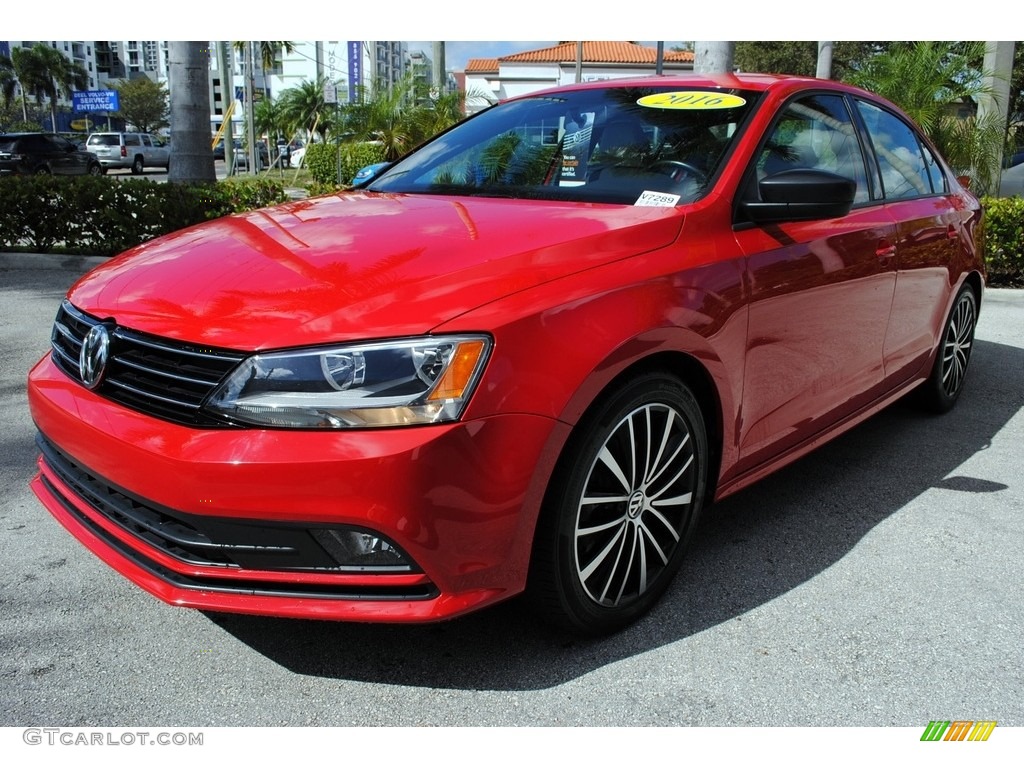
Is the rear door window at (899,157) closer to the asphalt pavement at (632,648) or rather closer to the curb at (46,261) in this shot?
the asphalt pavement at (632,648)

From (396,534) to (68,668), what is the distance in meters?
1.09

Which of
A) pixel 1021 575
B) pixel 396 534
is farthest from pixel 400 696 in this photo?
pixel 1021 575

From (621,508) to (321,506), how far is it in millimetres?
889

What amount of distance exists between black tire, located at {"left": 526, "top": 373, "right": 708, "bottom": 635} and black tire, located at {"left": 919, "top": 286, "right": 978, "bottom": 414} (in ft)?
8.18

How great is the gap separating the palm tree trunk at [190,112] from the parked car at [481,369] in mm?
7339

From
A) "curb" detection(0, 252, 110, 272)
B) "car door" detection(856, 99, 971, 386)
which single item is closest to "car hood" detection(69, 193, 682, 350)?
"car door" detection(856, 99, 971, 386)

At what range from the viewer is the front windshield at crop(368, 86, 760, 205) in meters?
2.89

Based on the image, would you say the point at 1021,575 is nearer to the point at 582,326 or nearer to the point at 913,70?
the point at 582,326

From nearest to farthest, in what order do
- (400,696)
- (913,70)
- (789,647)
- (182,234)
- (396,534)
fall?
(396,534) < (400,696) < (789,647) < (182,234) < (913,70)

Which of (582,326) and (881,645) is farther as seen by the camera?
(881,645)

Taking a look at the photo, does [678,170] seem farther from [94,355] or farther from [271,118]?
[271,118]

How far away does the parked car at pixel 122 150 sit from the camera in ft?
122

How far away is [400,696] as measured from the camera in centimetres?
229

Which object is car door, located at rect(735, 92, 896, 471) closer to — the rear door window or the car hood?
the rear door window
